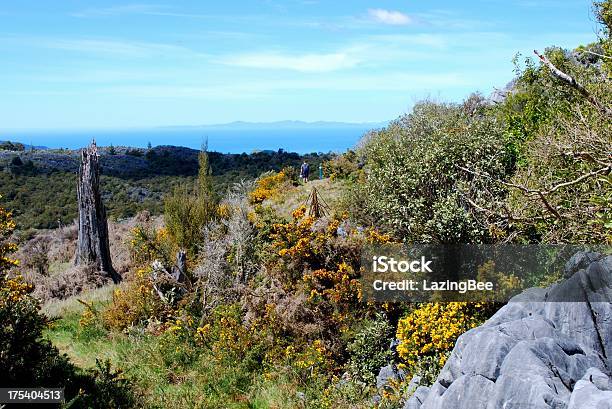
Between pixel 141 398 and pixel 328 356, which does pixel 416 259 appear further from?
pixel 141 398

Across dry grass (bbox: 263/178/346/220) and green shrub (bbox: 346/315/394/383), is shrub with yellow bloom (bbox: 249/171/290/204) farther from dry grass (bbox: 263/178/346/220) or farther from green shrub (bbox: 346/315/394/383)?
green shrub (bbox: 346/315/394/383)

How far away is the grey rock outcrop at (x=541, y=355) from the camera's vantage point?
5203 millimetres

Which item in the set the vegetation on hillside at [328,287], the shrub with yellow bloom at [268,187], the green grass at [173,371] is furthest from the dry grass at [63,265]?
the green grass at [173,371]

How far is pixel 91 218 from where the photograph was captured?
17.5 metres

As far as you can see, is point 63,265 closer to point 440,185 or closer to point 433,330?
point 440,185

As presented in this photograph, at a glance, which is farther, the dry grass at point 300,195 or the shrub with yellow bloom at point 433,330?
the dry grass at point 300,195

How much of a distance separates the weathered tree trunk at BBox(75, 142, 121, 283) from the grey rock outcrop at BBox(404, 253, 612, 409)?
13221 mm

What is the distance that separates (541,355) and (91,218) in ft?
50.3

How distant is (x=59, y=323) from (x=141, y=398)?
549 centimetres

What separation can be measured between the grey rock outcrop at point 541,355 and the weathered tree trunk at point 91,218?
13.2 metres

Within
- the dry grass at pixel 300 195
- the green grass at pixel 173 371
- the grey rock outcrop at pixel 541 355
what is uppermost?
the dry grass at pixel 300 195

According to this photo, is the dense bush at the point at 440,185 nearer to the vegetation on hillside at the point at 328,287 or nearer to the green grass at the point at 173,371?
the vegetation on hillside at the point at 328,287

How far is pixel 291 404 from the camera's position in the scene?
8.48 meters

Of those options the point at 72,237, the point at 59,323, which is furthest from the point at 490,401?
the point at 72,237
